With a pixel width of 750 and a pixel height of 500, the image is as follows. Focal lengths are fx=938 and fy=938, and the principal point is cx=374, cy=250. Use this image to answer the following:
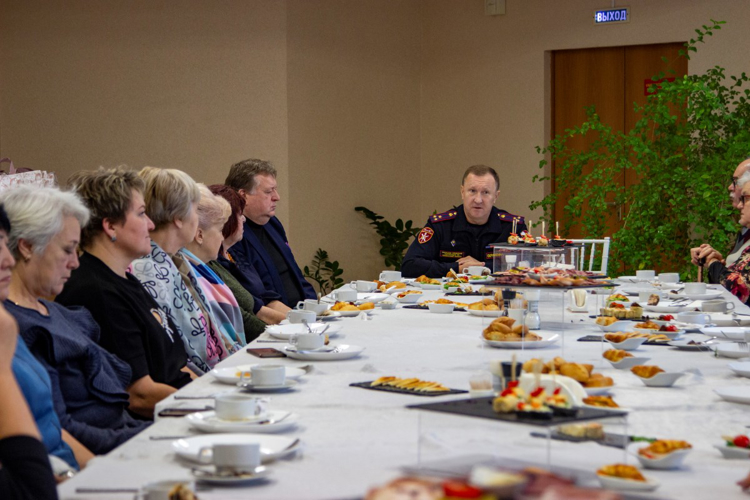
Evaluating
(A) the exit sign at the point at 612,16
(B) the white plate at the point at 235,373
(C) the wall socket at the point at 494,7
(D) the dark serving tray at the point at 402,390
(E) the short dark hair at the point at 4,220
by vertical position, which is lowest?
(D) the dark serving tray at the point at 402,390

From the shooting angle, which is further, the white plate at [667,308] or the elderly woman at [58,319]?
the white plate at [667,308]

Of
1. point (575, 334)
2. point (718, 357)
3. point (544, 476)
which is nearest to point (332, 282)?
point (575, 334)

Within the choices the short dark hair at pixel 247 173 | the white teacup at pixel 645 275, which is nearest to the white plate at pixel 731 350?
the white teacup at pixel 645 275

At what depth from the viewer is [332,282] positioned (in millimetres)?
7914

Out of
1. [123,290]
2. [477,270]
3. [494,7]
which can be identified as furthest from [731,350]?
[494,7]

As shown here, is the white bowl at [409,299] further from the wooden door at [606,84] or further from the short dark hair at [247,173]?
the wooden door at [606,84]

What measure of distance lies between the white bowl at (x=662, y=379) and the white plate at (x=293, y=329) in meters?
1.20

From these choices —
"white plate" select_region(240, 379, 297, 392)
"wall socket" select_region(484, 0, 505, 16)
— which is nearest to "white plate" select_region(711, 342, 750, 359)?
"white plate" select_region(240, 379, 297, 392)

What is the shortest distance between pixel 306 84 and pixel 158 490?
6624mm

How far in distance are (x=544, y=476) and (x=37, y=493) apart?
0.87 m

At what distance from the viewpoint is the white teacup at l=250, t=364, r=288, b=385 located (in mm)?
2084

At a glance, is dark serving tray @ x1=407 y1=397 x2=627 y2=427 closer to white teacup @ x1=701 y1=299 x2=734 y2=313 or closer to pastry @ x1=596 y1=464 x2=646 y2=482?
pastry @ x1=596 y1=464 x2=646 y2=482

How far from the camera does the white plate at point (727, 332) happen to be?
2926 mm

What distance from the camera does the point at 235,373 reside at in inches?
89.1
